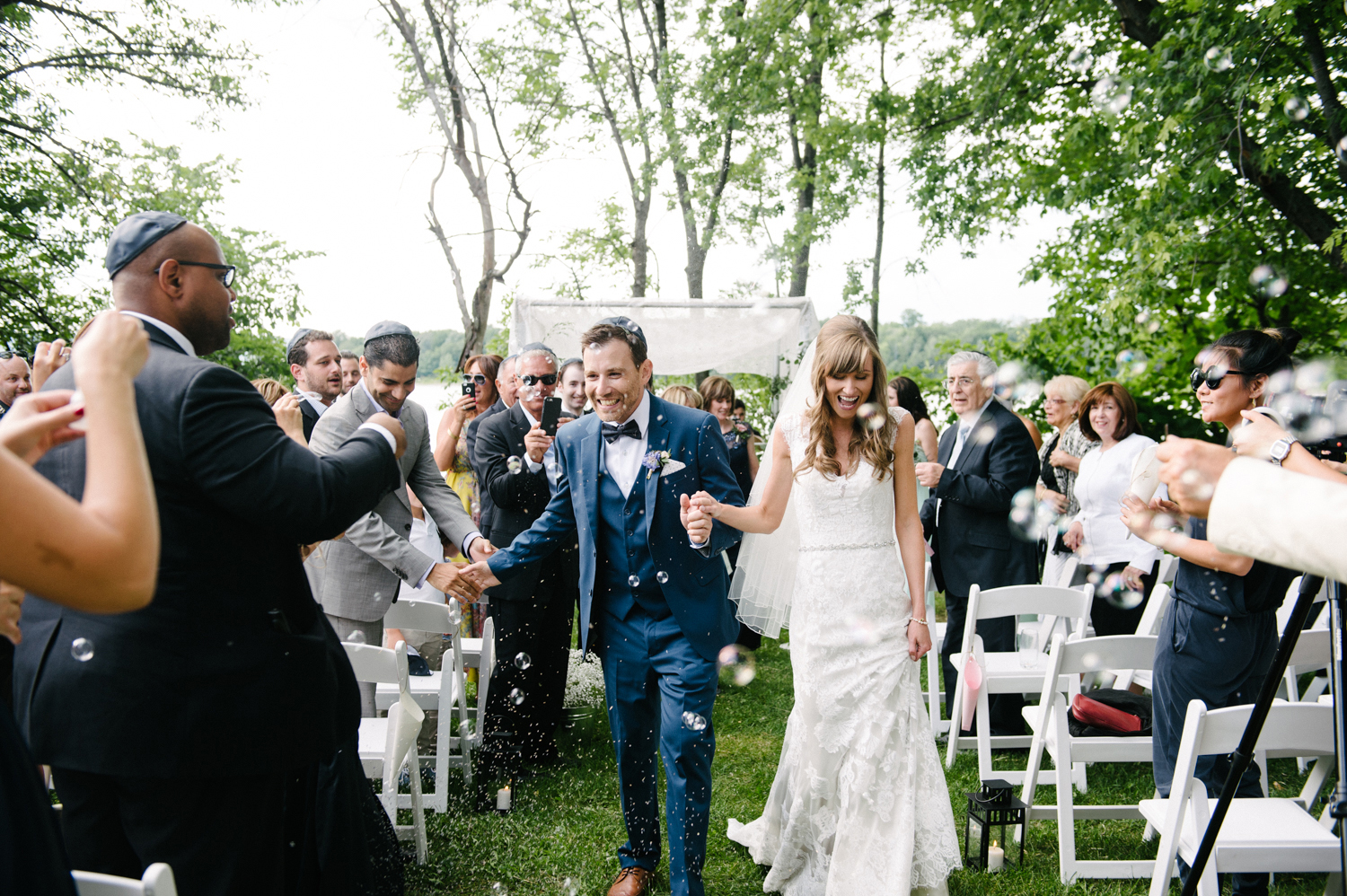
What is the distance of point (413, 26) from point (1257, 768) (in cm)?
1735

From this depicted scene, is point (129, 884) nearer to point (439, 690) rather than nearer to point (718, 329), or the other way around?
point (439, 690)

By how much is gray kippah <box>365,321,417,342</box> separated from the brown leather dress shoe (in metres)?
2.73

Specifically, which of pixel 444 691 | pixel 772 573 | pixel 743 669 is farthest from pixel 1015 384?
pixel 444 691

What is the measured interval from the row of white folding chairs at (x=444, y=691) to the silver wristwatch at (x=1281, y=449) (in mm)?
3709

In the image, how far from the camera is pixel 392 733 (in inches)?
145

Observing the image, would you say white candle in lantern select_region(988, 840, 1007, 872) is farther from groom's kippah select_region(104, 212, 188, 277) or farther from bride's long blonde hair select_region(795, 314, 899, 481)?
groom's kippah select_region(104, 212, 188, 277)

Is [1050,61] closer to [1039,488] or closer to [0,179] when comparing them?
[1039,488]

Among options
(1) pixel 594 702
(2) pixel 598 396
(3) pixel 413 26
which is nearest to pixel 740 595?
(2) pixel 598 396

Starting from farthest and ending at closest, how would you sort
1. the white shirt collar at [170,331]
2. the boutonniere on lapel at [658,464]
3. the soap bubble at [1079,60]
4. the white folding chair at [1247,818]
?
the soap bubble at [1079,60] → the boutonniere on lapel at [658,464] → the white folding chair at [1247,818] → the white shirt collar at [170,331]

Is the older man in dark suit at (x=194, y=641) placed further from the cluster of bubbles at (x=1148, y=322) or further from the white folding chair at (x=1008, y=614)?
the cluster of bubbles at (x=1148, y=322)

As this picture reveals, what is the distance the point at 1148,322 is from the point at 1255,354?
24.1ft

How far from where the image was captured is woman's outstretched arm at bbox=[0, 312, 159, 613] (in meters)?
1.16

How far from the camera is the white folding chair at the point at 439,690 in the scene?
14.8 ft

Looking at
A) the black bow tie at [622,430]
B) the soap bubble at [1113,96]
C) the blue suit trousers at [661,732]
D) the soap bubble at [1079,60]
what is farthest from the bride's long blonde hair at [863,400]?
the soap bubble at [1079,60]
